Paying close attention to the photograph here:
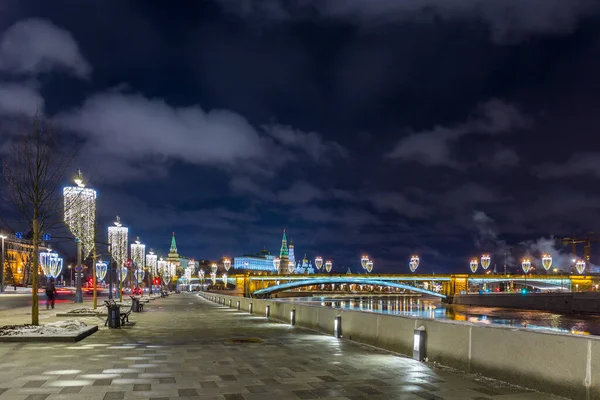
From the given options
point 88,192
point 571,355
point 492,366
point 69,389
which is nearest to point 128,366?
point 69,389

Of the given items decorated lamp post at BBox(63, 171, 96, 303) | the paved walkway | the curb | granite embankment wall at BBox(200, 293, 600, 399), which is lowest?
the curb

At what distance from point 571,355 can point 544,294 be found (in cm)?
9106

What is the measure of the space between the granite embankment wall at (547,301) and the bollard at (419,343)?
256ft

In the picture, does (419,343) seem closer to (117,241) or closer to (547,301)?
(117,241)

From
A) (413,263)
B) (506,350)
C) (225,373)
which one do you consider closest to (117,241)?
(225,373)

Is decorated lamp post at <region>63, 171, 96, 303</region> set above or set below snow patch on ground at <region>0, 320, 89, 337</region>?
above

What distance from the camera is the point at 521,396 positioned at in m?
9.74

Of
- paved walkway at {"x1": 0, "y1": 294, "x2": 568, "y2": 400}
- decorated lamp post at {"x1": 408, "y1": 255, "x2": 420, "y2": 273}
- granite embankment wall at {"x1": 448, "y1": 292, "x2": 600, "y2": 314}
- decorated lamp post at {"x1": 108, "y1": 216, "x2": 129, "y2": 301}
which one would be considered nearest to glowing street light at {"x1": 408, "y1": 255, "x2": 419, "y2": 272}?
decorated lamp post at {"x1": 408, "y1": 255, "x2": 420, "y2": 273}

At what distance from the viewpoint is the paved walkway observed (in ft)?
32.3

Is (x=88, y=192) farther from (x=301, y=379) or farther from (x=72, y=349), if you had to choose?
(x=301, y=379)

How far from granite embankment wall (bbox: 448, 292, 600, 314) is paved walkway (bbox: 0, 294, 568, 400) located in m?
77.2

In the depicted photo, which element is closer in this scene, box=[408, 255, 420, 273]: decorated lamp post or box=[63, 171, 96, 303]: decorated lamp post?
box=[63, 171, 96, 303]: decorated lamp post

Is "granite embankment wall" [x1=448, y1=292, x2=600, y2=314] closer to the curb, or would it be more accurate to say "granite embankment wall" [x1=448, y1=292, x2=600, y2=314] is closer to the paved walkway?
the paved walkway

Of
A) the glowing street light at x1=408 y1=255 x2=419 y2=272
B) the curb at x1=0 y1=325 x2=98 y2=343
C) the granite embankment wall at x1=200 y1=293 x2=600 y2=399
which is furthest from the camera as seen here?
the glowing street light at x1=408 y1=255 x2=419 y2=272
